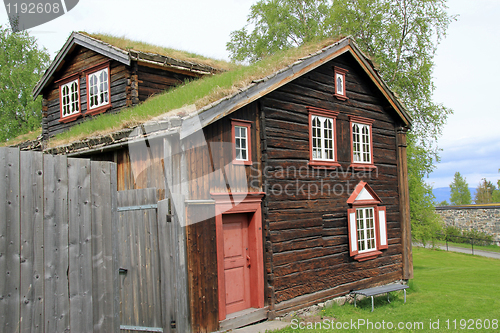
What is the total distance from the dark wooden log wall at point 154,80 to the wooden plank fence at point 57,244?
840 centimetres

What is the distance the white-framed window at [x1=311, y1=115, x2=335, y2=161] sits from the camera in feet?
35.6

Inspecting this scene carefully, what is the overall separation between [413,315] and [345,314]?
1.72m

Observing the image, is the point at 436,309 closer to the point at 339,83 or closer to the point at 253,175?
the point at 253,175

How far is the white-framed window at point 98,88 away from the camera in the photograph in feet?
42.4

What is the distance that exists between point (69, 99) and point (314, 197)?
9.33 meters

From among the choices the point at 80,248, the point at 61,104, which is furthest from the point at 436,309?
the point at 61,104

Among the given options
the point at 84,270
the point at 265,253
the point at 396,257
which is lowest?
the point at 396,257

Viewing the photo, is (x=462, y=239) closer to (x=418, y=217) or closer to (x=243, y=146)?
(x=418, y=217)

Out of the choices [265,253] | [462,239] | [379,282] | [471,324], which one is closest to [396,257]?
[379,282]

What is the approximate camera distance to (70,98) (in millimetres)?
14039

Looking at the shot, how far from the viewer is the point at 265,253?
914 centimetres

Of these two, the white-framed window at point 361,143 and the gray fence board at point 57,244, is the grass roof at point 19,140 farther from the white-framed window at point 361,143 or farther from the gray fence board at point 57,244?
the gray fence board at point 57,244

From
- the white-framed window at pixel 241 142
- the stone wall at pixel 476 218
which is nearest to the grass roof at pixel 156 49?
the white-framed window at pixel 241 142

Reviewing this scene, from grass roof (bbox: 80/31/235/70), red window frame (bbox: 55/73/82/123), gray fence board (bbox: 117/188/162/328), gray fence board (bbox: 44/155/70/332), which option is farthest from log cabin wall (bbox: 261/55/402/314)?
red window frame (bbox: 55/73/82/123)
